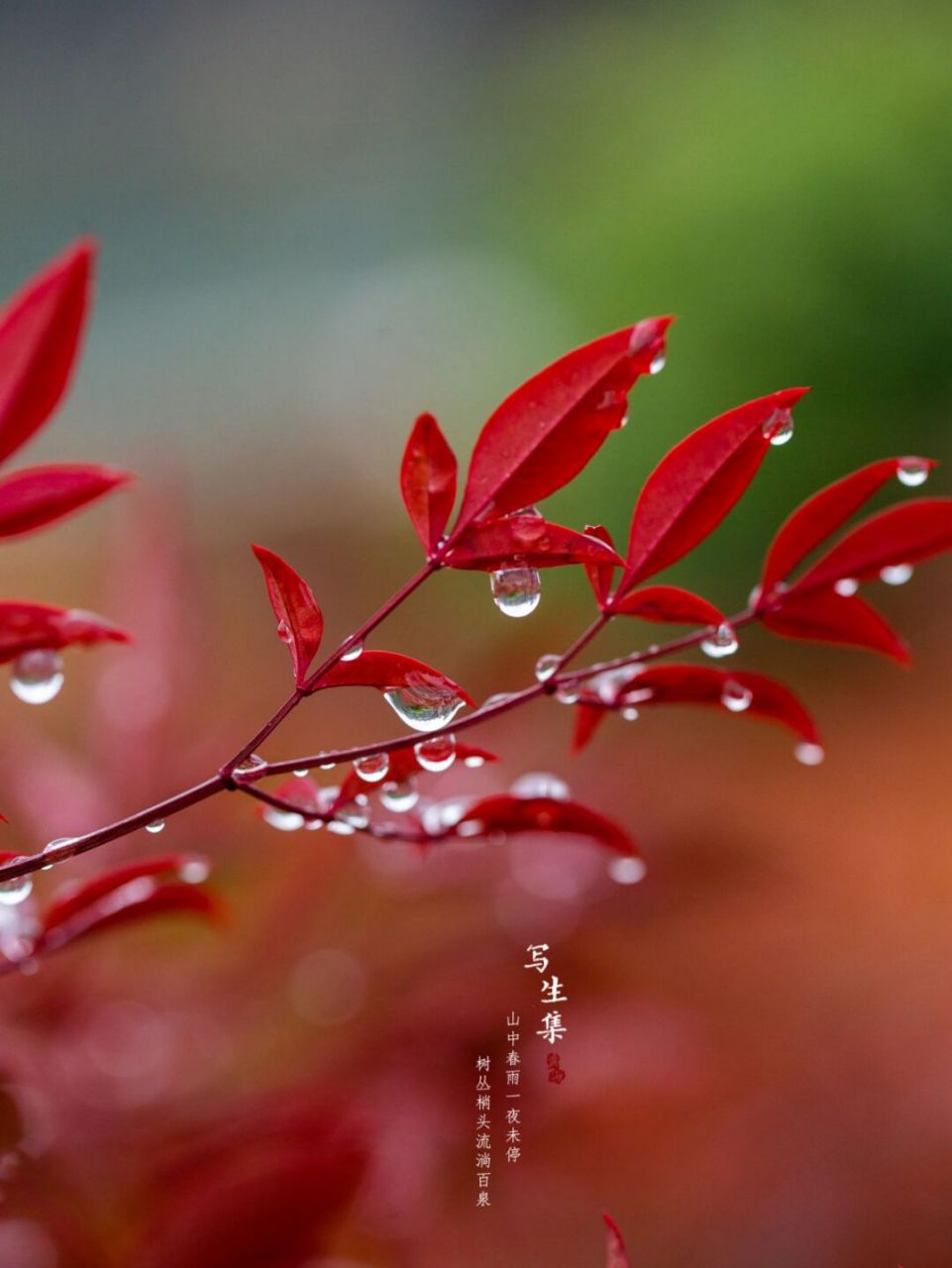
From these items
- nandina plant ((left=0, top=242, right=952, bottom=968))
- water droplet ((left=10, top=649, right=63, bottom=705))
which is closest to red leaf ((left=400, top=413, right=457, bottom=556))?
nandina plant ((left=0, top=242, right=952, bottom=968))

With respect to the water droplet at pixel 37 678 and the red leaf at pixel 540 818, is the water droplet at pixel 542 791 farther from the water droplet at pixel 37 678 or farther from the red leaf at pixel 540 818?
the water droplet at pixel 37 678

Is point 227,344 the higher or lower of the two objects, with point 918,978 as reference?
higher

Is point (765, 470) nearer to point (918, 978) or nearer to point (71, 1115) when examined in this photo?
point (918, 978)

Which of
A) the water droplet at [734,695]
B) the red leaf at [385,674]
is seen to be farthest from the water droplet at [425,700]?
the water droplet at [734,695]

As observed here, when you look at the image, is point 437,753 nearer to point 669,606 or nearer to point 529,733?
point 669,606

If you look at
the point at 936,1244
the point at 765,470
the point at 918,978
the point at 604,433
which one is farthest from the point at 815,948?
the point at 604,433

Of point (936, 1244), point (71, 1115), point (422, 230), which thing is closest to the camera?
point (71, 1115)

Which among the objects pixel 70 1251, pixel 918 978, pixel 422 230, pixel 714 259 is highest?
pixel 422 230
